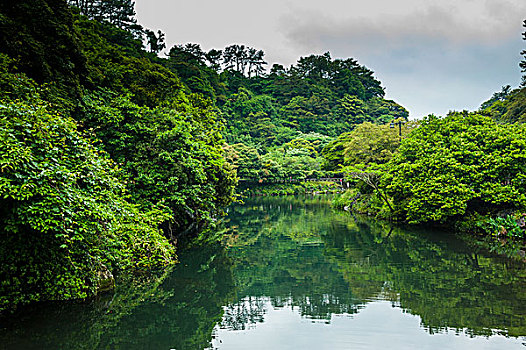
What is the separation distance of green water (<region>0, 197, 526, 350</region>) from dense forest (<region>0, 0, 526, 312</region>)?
2.08 ft

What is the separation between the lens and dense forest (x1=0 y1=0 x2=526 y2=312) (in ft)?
15.9

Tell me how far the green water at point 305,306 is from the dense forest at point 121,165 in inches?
25.0

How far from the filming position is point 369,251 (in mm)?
10930

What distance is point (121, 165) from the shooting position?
352 inches

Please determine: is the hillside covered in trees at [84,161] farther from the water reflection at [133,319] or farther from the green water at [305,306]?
the green water at [305,306]

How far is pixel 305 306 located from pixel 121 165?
5.73 metres

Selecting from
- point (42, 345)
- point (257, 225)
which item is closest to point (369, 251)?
point (257, 225)

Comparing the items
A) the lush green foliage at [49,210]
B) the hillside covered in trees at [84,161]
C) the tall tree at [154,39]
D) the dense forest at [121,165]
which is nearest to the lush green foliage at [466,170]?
the dense forest at [121,165]

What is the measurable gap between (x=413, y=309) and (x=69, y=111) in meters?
8.26

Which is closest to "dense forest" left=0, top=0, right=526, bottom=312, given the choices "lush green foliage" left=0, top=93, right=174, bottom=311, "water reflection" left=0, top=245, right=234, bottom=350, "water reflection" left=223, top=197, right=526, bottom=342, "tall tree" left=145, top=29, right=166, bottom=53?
"lush green foliage" left=0, top=93, right=174, bottom=311

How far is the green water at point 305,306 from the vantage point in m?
4.95

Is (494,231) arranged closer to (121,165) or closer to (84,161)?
(121,165)

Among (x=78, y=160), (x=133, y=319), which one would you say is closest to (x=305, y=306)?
(x=133, y=319)

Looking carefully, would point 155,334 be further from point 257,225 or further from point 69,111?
point 257,225
